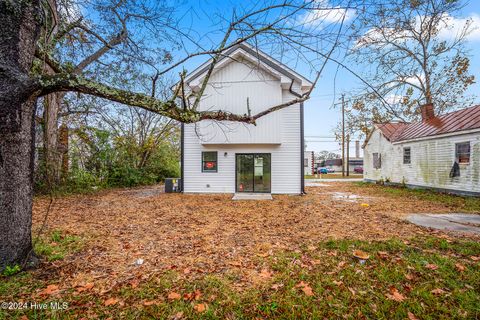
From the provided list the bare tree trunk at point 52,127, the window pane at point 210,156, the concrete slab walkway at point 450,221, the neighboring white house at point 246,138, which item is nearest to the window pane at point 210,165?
the neighboring white house at point 246,138

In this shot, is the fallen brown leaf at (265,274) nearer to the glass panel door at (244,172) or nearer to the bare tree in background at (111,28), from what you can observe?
the bare tree in background at (111,28)

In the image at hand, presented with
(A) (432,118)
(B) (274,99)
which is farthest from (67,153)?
(A) (432,118)

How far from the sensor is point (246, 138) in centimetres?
1055

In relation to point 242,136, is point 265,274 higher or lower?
lower

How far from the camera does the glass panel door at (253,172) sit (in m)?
11.2

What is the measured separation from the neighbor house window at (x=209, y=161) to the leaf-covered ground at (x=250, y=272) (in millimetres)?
6009

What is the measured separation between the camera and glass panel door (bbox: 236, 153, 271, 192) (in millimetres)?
11219

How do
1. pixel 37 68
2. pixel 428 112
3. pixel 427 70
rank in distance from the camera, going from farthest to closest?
pixel 427 70 < pixel 428 112 < pixel 37 68

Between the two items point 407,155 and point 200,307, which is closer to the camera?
point 200,307

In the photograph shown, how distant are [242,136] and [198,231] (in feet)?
20.7

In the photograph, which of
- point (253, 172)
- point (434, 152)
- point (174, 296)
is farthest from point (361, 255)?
point (434, 152)

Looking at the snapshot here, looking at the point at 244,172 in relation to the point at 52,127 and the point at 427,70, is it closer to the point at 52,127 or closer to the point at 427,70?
the point at 52,127

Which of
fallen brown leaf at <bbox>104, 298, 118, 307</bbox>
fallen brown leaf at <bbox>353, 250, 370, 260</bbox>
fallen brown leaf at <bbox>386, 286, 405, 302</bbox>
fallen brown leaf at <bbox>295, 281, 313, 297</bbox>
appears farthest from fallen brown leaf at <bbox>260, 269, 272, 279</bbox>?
fallen brown leaf at <bbox>104, 298, 118, 307</bbox>

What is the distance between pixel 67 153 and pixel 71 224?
8239 millimetres
